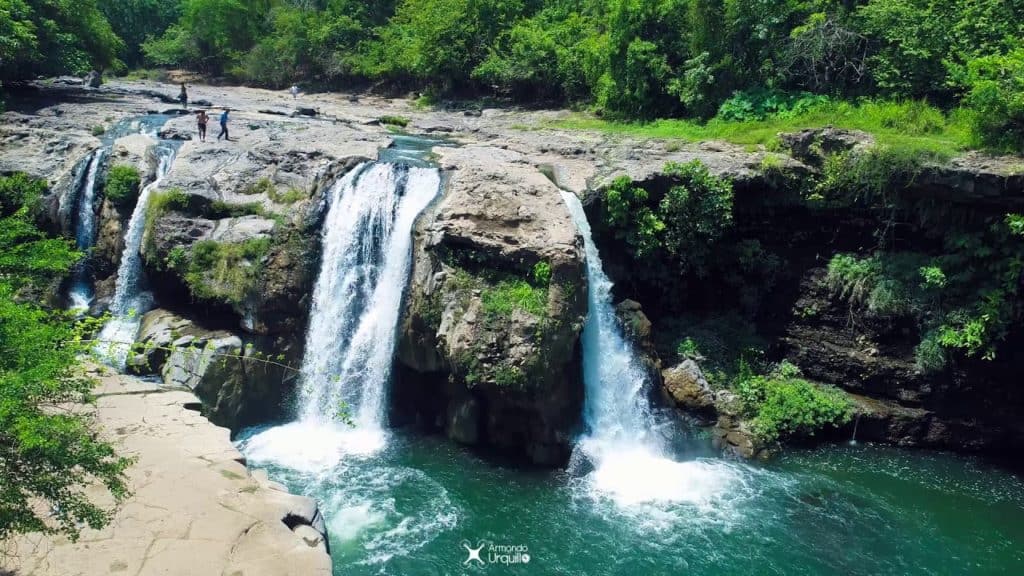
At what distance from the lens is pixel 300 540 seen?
8328 millimetres

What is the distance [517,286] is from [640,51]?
13.4 meters

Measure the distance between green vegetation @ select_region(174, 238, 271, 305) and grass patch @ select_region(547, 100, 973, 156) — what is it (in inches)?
497

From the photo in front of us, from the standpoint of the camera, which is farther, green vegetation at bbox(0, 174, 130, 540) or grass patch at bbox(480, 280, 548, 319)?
grass patch at bbox(480, 280, 548, 319)

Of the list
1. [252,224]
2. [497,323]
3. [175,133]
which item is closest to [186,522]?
[497,323]

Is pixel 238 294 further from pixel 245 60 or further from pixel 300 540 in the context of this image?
pixel 245 60

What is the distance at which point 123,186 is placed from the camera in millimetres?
17141

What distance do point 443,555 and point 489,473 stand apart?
8.66 feet

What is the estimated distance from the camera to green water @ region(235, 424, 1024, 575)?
11039mm

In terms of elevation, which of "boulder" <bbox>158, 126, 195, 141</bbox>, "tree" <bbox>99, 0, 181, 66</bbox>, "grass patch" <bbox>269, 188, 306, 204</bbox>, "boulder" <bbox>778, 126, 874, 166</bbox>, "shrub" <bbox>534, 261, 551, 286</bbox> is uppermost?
"tree" <bbox>99, 0, 181, 66</bbox>

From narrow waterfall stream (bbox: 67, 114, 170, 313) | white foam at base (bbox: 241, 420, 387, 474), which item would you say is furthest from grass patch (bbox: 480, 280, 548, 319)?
narrow waterfall stream (bbox: 67, 114, 170, 313)

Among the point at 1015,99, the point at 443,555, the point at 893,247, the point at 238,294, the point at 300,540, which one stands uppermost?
the point at 1015,99

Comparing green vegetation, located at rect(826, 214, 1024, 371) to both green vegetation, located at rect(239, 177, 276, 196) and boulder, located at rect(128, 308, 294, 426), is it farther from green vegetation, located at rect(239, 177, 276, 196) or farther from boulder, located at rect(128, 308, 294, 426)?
green vegetation, located at rect(239, 177, 276, 196)

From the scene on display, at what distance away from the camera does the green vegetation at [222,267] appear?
50.3 feet

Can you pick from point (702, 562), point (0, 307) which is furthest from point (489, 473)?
point (0, 307)
